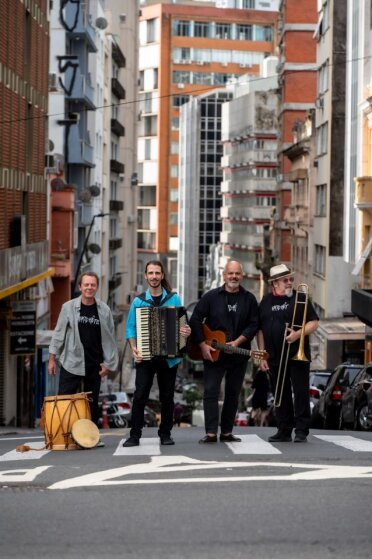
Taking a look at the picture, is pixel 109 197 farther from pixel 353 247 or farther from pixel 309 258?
pixel 353 247

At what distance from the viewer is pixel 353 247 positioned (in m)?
56.9

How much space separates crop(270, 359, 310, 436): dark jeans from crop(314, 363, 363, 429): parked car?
783 cm

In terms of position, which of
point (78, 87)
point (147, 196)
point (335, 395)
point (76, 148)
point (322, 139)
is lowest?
point (335, 395)

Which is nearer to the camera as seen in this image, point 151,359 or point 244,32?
point 151,359

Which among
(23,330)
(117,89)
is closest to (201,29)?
(117,89)

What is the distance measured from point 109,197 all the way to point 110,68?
306 inches

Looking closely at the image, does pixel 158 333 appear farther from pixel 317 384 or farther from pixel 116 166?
pixel 116 166

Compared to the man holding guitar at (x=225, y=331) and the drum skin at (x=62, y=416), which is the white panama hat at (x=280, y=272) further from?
the drum skin at (x=62, y=416)

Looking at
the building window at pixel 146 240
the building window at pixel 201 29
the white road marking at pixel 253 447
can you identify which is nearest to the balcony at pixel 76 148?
the white road marking at pixel 253 447

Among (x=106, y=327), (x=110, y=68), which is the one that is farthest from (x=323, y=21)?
(x=106, y=327)

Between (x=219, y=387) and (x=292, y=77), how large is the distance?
3048 inches

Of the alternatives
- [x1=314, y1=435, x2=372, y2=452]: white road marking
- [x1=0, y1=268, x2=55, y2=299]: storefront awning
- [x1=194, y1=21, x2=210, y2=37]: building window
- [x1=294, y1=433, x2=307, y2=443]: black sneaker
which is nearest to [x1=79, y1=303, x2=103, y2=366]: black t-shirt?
[x1=294, y1=433, x2=307, y2=443]: black sneaker

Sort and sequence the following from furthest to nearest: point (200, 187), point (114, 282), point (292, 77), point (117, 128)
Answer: point (200, 187)
point (117, 128)
point (114, 282)
point (292, 77)

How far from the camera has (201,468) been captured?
12.5m
